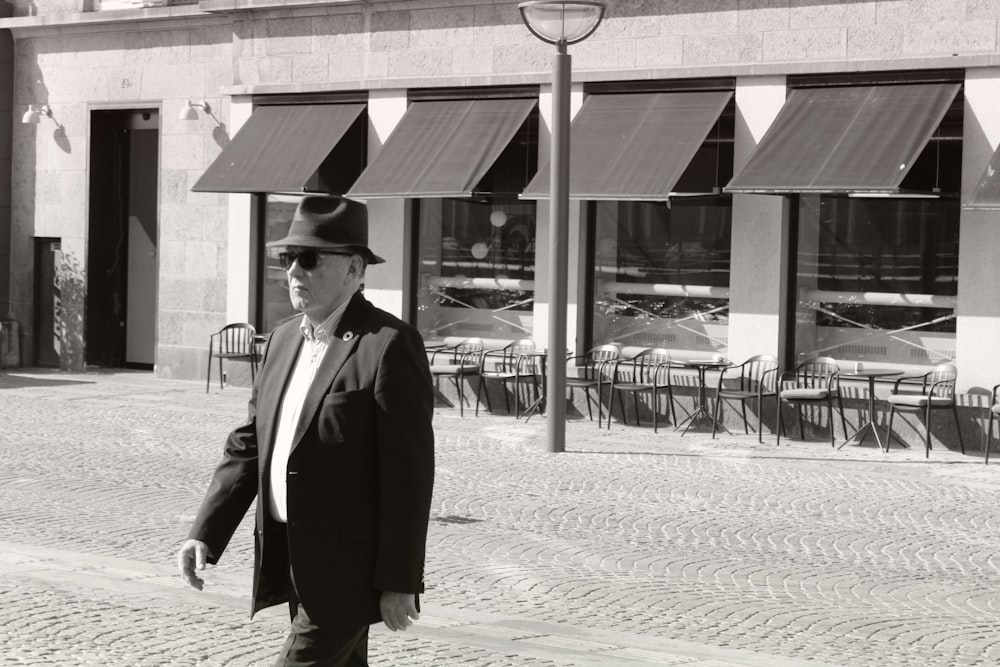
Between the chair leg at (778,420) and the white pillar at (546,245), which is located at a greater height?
the white pillar at (546,245)

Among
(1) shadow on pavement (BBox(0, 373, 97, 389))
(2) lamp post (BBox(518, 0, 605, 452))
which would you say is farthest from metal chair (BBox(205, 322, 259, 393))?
(2) lamp post (BBox(518, 0, 605, 452))

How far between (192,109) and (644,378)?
25.6 ft

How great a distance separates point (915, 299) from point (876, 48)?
2755 mm

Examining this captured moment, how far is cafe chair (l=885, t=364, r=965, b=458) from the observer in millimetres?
15820

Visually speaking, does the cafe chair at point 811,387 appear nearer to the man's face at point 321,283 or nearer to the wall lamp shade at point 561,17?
the wall lamp shade at point 561,17

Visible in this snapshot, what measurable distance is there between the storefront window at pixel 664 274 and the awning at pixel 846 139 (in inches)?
48.7

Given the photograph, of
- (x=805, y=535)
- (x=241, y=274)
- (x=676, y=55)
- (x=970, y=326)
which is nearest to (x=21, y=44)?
(x=241, y=274)

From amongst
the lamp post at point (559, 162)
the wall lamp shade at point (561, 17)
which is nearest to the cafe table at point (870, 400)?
the lamp post at point (559, 162)

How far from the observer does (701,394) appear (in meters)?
17.6

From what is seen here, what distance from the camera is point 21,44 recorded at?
2405cm

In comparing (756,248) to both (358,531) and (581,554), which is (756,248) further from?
(358,531)

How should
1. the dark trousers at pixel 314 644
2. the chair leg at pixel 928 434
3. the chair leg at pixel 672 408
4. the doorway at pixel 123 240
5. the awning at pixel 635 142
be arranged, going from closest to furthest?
the dark trousers at pixel 314 644, the chair leg at pixel 928 434, the awning at pixel 635 142, the chair leg at pixel 672 408, the doorway at pixel 123 240

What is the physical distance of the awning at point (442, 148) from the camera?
1877 cm

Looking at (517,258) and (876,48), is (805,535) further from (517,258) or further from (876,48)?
(517,258)
